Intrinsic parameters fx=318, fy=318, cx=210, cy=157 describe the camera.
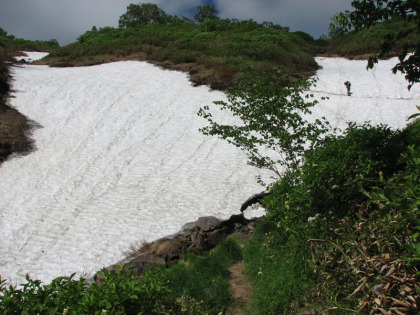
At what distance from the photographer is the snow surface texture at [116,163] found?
32.2 feet

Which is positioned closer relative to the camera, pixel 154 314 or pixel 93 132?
pixel 154 314

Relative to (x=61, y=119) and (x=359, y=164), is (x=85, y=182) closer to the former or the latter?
(x=61, y=119)

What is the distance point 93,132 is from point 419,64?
16.2 metres

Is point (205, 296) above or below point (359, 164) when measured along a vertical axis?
below

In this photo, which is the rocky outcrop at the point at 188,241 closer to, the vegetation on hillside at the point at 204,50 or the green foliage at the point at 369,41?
the vegetation on hillside at the point at 204,50

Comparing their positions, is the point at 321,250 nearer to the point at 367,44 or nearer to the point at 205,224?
the point at 205,224

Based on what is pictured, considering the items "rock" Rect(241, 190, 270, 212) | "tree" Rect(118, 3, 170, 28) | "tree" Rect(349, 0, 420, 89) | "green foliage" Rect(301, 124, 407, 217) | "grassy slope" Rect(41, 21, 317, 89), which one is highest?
"tree" Rect(118, 3, 170, 28)

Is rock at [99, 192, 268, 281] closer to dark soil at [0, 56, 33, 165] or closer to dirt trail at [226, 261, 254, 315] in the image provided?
dirt trail at [226, 261, 254, 315]

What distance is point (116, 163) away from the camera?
15125 millimetres

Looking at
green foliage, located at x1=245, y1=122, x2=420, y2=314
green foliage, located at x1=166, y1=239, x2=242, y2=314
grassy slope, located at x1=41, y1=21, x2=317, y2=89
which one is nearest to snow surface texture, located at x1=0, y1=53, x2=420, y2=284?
grassy slope, located at x1=41, y1=21, x2=317, y2=89

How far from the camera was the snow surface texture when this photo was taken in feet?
32.2

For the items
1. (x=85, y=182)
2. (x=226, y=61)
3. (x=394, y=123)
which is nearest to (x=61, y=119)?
(x=85, y=182)

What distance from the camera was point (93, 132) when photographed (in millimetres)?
17812

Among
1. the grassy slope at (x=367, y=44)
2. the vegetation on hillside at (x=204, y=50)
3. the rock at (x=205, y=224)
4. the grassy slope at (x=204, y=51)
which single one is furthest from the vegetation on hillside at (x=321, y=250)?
the grassy slope at (x=367, y=44)
